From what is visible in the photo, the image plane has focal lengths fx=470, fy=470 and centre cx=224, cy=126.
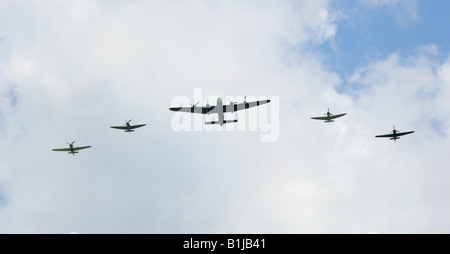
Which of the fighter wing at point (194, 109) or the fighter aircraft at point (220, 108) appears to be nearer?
the fighter aircraft at point (220, 108)

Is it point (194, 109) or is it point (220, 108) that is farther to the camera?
point (194, 109)

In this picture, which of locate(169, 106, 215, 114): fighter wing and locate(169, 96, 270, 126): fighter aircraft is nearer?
locate(169, 96, 270, 126): fighter aircraft

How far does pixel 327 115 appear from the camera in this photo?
13038 centimetres
